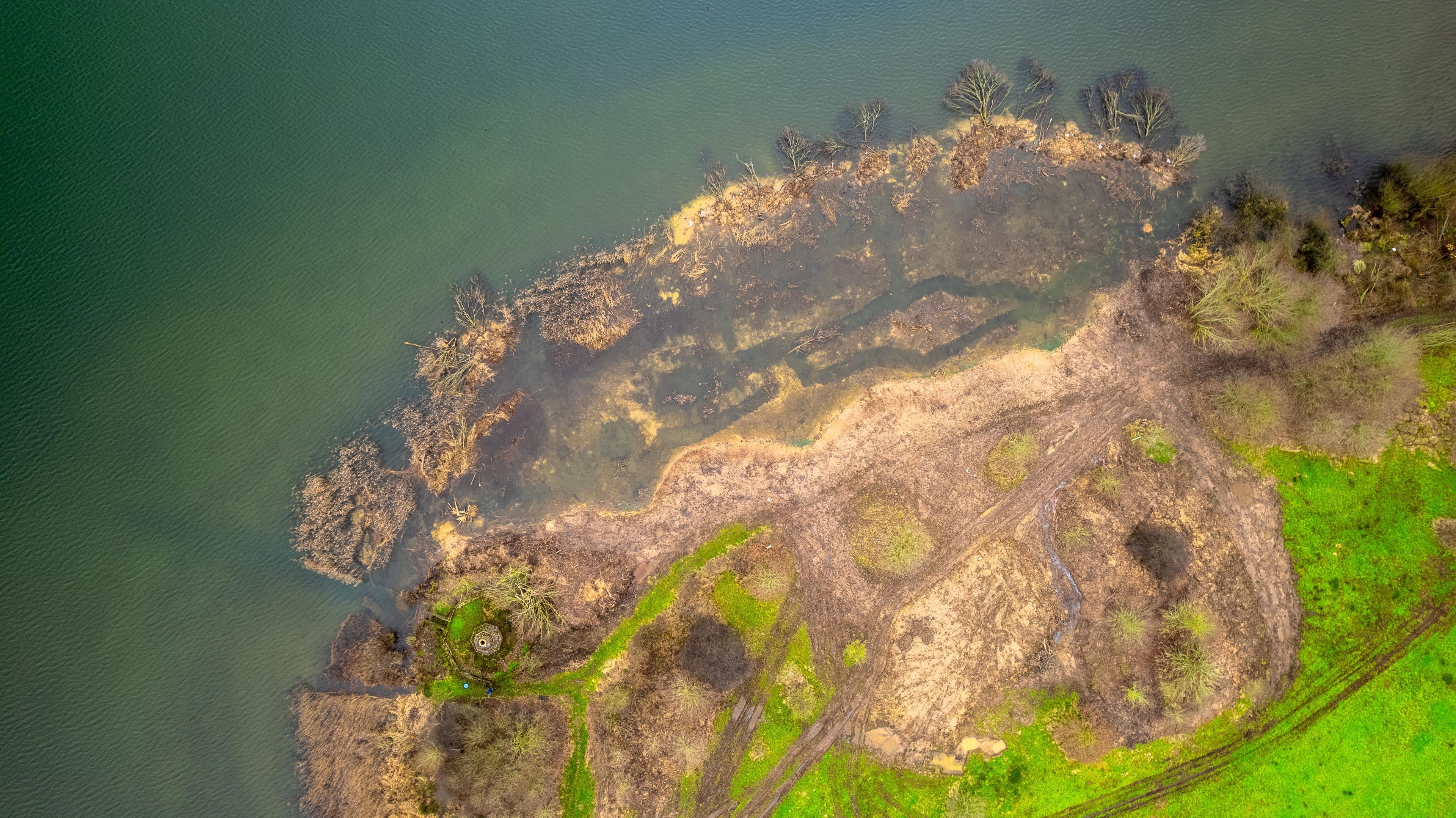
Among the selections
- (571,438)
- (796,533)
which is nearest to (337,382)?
(571,438)

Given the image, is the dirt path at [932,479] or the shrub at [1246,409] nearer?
the shrub at [1246,409]

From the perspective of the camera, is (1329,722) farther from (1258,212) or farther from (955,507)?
(1258,212)

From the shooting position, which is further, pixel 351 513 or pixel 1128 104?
pixel 1128 104

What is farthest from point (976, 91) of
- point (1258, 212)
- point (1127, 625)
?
point (1127, 625)

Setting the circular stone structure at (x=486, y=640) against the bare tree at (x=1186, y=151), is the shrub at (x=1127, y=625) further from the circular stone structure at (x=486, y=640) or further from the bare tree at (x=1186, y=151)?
the circular stone structure at (x=486, y=640)

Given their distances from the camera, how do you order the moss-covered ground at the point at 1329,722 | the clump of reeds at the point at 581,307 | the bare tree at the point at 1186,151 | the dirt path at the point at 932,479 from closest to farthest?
1. the moss-covered ground at the point at 1329,722
2. the dirt path at the point at 932,479
3. the clump of reeds at the point at 581,307
4. the bare tree at the point at 1186,151

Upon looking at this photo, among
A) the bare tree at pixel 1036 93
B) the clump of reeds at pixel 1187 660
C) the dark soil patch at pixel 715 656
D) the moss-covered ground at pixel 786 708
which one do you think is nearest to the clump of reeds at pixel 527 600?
the dark soil patch at pixel 715 656

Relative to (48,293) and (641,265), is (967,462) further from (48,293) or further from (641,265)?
(48,293)
